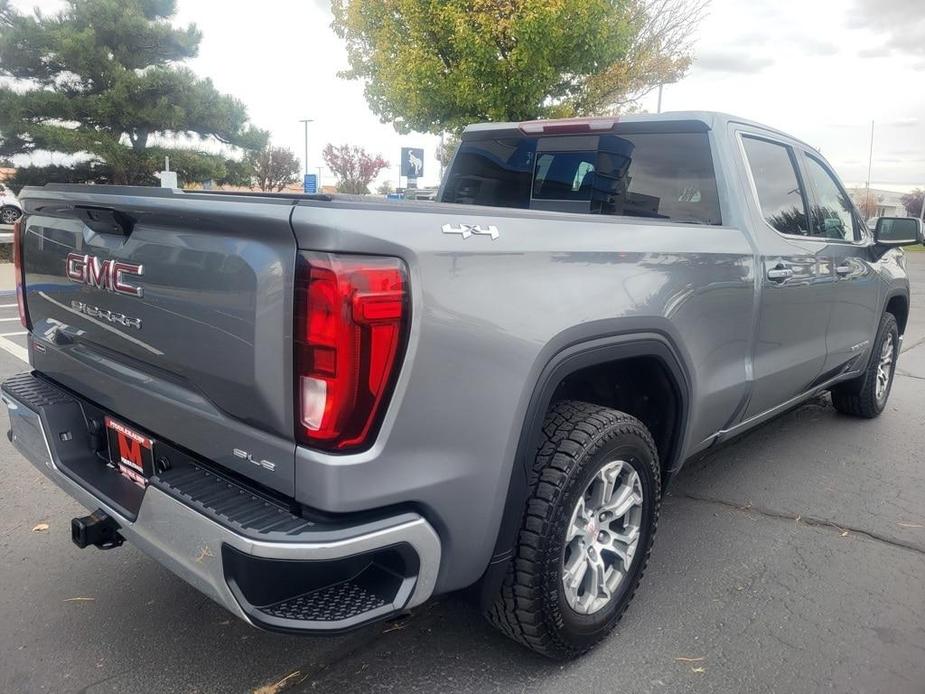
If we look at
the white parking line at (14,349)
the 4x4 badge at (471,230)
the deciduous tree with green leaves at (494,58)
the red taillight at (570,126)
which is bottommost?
the white parking line at (14,349)

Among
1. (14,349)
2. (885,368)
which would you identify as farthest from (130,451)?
(14,349)

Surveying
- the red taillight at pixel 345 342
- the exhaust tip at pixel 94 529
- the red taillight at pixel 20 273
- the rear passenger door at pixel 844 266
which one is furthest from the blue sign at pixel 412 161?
the red taillight at pixel 345 342

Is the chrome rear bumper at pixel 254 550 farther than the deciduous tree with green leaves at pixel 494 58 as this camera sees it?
No

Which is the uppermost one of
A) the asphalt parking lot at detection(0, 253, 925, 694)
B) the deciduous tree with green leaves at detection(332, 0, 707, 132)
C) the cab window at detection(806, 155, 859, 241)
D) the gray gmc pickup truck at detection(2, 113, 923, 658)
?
the deciduous tree with green leaves at detection(332, 0, 707, 132)

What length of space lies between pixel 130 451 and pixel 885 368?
525cm

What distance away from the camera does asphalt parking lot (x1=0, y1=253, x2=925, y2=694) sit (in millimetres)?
2334

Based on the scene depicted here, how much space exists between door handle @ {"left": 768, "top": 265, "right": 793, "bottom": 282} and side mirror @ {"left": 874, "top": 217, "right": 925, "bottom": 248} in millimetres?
1479

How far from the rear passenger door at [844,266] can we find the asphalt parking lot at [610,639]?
992 mm

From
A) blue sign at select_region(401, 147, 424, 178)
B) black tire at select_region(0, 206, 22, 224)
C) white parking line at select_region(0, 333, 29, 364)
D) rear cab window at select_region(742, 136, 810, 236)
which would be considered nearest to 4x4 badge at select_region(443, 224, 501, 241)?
rear cab window at select_region(742, 136, 810, 236)

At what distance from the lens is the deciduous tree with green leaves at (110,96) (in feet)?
53.8

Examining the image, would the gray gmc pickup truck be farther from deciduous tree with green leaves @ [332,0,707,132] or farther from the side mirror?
deciduous tree with green leaves @ [332,0,707,132]

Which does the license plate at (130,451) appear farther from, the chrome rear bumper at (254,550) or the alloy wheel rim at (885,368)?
the alloy wheel rim at (885,368)

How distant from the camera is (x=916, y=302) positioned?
1402 centimetres

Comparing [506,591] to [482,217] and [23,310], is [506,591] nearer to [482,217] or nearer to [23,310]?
[482,217]
